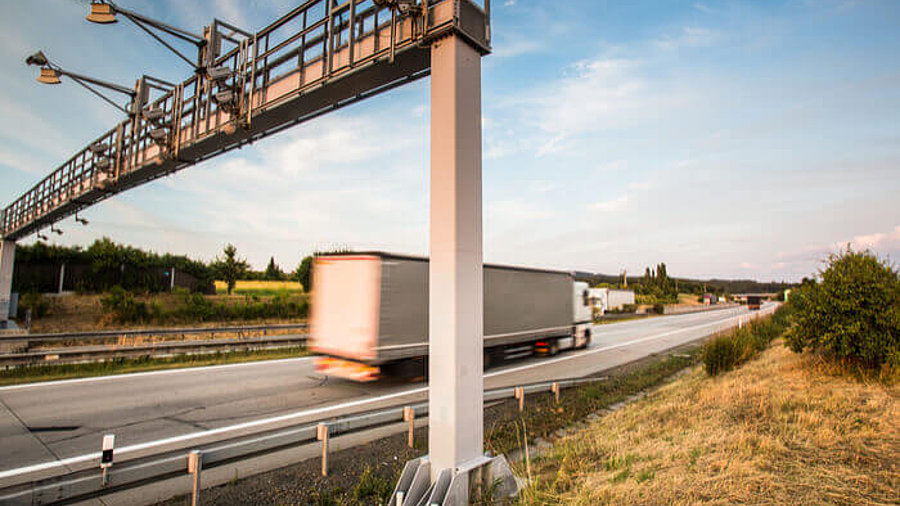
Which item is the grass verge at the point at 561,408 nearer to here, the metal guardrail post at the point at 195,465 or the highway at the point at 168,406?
the highway at the point at 168,406

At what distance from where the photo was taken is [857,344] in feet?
28.8

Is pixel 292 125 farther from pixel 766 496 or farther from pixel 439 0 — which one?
pixel 766 496

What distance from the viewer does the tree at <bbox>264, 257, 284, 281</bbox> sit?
4363cm

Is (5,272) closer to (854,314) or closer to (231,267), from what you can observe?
(231,267)

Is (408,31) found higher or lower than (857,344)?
higher

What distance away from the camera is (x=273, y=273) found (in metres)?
44.9

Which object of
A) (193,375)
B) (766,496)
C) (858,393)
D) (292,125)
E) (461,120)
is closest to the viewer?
(766,496)

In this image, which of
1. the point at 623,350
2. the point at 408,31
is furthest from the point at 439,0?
the point at 623,350

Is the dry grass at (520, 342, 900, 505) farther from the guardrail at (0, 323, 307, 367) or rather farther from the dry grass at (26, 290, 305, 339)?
the dry grass at (26, 290, 305, 339)

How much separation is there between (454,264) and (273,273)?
1769 inches

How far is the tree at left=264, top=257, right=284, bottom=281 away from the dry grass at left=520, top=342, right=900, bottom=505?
41.4 m

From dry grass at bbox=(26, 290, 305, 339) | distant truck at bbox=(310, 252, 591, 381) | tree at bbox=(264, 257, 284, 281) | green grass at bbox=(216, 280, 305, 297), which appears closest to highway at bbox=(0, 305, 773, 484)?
distant truck at bbox=(310, 252, 591, 381)

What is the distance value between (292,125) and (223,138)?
7.02 feet

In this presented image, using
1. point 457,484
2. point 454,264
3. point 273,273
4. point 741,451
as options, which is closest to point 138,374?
point 457,484
